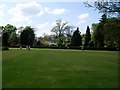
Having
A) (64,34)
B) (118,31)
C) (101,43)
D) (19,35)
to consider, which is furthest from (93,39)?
(118,31)

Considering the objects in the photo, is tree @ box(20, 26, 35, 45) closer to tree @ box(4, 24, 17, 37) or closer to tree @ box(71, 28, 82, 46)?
tree @ box(4, 24, 17, 37)

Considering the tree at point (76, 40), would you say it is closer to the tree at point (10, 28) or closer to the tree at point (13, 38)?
the tree at point (13, 38)

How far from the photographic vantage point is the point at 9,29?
477ft

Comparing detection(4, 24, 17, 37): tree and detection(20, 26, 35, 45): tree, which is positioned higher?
detection(4, 24, 17, 37): tree

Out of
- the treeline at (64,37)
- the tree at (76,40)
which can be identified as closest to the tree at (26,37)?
the treeline at (64,37)

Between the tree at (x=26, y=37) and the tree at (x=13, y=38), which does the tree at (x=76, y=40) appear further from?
the tree at (x=13, y=38)

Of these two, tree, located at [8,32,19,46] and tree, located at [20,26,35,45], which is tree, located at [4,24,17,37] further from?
tree, located at [20,26,35,45]

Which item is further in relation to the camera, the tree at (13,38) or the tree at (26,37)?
the tree at (13,38)

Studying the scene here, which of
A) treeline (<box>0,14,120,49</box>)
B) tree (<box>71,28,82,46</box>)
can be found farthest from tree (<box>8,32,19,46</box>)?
tree (<box>71,28,82,46</box>)

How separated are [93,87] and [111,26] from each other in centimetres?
2667

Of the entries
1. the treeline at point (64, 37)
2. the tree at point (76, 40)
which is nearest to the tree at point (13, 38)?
the treeline at point (64, 37)

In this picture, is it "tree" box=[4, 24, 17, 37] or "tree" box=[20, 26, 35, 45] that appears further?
"tree" box=[4, 24, 17, 37]

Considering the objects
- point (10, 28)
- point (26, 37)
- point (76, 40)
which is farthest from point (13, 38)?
point (76, 40)

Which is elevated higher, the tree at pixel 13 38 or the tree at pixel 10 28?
the tree at pixel 10 28
